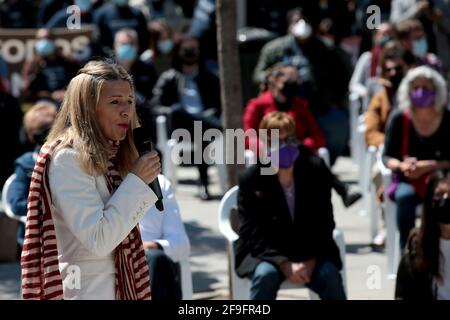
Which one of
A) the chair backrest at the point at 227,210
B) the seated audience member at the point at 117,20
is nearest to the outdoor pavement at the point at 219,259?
the chair backrest at the point at 227,210

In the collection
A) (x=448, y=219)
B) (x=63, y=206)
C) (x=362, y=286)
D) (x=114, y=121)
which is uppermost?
(x=114, y=121)

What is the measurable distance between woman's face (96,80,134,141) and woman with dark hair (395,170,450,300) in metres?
2.55

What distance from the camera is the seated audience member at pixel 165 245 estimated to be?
654 cm

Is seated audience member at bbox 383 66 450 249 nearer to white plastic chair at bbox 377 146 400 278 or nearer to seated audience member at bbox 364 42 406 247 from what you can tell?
white plastic chair at bbox 377 146 400 278

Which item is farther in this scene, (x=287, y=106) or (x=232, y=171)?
(x=287, y=106)

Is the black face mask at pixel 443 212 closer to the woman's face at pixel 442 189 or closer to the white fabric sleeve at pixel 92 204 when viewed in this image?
the woman's face at pixel 442 189


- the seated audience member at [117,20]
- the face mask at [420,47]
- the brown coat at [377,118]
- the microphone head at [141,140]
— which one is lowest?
the brown coat at [377,118]

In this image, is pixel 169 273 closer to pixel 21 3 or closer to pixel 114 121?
pixel 114 121

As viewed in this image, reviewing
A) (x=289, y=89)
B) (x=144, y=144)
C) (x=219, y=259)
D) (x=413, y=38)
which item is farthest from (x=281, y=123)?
(x=413, y=38)

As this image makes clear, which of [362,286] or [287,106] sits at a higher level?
[287,106]

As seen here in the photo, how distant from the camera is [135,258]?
4520 mm

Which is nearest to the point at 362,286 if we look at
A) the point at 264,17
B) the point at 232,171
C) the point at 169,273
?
the point at 232,171
